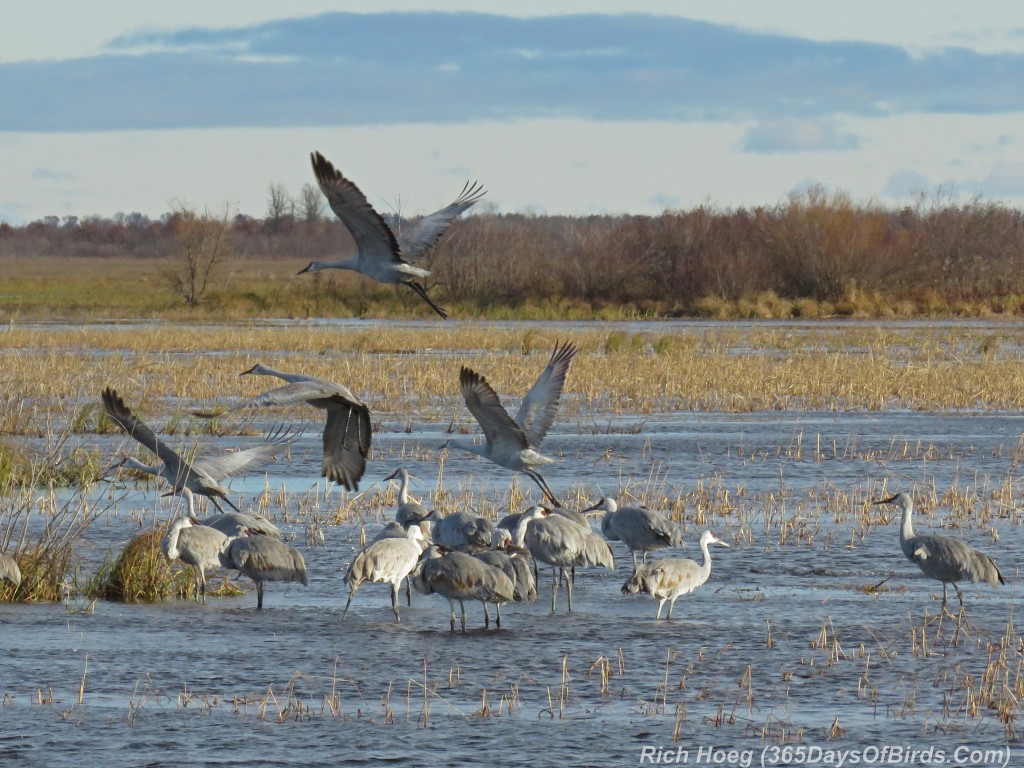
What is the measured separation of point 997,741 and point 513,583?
311 centimetres

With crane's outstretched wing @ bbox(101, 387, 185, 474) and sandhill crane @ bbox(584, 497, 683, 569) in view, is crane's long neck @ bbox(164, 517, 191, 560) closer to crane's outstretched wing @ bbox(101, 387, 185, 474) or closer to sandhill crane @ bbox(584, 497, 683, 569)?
crane's outstretched wing @ bbox(101, 387, 185, 474)

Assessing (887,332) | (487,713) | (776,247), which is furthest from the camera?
(776,247)

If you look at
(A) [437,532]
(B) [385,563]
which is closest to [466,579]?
(B) [385,563]

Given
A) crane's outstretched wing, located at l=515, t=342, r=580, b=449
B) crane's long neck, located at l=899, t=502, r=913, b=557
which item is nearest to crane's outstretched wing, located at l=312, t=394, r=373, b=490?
crane's outstretched wing, located at l=515, t=342, r=580, b=449

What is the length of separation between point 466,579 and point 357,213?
14.1 feet

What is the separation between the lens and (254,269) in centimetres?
7256

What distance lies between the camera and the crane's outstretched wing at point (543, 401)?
11938mm

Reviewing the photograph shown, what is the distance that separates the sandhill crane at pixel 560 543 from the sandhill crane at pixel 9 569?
9.92ft

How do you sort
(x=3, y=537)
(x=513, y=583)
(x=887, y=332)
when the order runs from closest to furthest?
(x=513, y=583)
(x=3, y=537)
(x=887, y=332)

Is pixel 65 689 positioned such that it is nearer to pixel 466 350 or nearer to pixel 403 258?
pixel 403 258

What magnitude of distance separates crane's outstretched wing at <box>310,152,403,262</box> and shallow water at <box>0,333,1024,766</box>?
223cm

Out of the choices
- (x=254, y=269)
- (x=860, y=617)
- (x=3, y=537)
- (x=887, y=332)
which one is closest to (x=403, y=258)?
(x=3, y=537)

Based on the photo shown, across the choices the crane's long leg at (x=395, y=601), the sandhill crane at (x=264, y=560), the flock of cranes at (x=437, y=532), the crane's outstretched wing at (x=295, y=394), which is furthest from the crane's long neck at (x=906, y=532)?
the crane's outstretched wing at (x=295, y=394)

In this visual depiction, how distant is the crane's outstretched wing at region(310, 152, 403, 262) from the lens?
444 inches
